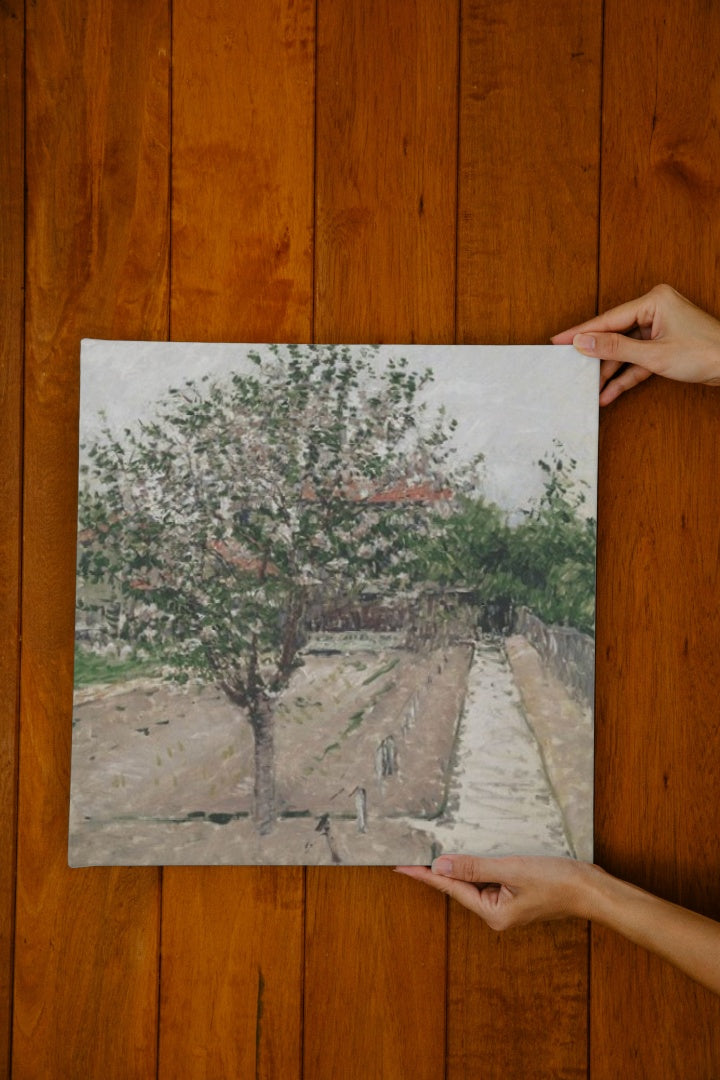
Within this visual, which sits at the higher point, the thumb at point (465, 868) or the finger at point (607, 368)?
the finger at point (607, 368)

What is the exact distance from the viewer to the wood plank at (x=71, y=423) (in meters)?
0.77

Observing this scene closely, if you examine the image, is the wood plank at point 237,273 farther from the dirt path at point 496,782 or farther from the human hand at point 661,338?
the human hand at point 661,338

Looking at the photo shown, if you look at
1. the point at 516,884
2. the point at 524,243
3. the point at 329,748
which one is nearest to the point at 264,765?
the point at 329,748

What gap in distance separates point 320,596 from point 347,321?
30cm

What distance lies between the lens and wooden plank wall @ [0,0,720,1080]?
2.53ft

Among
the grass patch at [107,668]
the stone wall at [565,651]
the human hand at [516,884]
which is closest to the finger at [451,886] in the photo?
the human hand at [516,884]

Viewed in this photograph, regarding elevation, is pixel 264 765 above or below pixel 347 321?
below

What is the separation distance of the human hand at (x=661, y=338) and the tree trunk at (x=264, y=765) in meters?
0.51

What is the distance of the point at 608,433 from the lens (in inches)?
31.3

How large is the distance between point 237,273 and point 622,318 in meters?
0.42

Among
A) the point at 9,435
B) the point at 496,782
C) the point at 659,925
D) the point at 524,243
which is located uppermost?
the point at 524,243

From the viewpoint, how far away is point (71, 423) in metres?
0.79

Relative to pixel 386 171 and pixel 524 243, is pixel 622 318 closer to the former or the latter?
pixel 524 243

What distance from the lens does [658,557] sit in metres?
0.79
